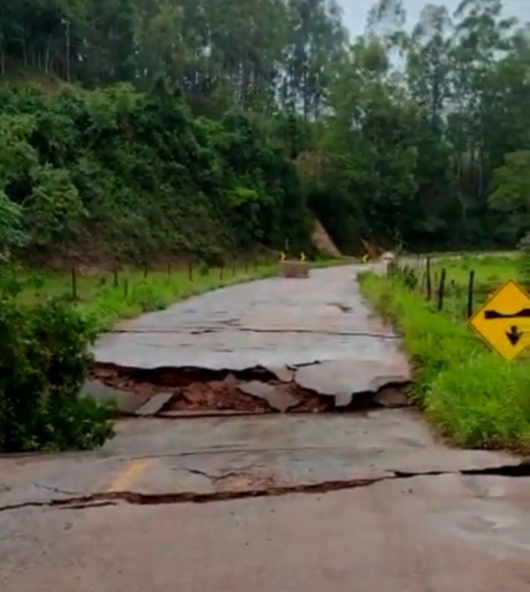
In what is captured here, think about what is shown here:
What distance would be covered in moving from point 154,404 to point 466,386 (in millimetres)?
3232

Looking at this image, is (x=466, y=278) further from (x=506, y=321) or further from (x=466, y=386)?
(x=466, y=386)

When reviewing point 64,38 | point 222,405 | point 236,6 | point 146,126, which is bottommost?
point 222,405

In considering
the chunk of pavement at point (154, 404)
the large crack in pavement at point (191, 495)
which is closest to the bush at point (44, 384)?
the chunk of pavement at point (154, 404)

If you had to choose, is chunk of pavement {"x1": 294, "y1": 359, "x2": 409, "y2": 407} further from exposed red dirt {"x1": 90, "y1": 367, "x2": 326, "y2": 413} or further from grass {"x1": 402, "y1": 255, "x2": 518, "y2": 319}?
grass {"x1": 402, "y1": 255, "x2": 518, "y2": 319}

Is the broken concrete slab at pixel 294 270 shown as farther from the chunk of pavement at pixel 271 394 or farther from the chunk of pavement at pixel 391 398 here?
the chunk of pavement at pixel 391 398

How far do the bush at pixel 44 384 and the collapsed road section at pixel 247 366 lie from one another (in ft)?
5.15

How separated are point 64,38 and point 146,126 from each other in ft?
62.4

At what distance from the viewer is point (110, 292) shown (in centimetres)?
1814

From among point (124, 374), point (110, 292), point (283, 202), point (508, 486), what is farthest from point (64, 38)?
point (508, 486)

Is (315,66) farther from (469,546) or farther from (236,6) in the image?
(469,546)

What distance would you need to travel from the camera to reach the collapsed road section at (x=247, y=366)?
9312 mm

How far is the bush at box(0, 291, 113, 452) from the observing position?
723cm

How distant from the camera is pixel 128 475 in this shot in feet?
19.2

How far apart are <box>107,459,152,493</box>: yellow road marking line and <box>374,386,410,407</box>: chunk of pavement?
11.2 feet
